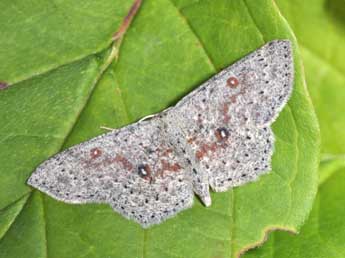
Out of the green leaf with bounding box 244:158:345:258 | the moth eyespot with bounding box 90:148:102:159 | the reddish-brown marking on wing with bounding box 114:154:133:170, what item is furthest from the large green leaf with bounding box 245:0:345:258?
the moth eyespot with bounding box 90:148:102:159

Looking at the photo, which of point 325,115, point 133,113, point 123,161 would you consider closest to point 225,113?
point 133,113

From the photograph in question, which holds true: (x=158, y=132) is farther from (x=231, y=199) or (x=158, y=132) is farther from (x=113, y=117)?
(x=231, y=199)

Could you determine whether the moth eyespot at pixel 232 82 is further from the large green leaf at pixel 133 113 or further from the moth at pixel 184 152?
the large green leaf at pixel 133 113

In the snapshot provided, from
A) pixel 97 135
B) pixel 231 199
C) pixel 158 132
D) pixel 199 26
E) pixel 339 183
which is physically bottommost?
pixel 339 183

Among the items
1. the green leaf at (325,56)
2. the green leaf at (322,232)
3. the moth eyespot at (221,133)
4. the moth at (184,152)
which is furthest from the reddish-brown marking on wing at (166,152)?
the green leaf at (325,56)

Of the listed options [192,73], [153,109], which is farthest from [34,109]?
[192,73]
